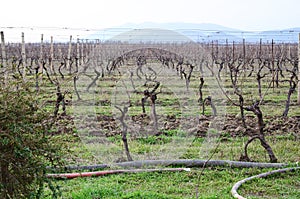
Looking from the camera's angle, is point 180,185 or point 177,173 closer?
point 180,185

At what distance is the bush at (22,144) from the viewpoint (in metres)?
3.74

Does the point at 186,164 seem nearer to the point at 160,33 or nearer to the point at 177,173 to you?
the point at 177,173

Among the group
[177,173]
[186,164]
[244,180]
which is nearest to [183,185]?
[177,173]

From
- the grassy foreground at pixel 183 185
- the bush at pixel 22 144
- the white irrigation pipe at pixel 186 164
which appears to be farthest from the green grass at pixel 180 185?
the bush at pixel 22 144

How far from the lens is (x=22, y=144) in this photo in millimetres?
3779

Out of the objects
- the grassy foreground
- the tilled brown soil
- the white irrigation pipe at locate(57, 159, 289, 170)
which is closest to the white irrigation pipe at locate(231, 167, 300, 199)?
the grassy foreground

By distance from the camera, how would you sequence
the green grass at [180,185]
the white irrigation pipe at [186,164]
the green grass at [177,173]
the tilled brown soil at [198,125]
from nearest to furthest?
the green grass at [180,185] < the green grass at [177,173] < the white irrigation pipe at [186,164] < the tilled brown soil at [198,125]

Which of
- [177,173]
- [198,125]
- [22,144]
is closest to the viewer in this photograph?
[22,144]

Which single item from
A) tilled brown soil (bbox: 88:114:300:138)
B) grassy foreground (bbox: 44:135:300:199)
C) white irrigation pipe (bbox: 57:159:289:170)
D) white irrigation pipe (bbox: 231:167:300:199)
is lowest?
grassy foreground (bbox: 44:135:300:199)

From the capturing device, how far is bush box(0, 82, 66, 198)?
3.74 metres

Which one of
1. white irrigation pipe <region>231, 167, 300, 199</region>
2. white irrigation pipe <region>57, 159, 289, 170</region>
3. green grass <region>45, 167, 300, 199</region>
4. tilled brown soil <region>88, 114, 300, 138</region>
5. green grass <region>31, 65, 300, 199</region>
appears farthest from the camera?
tilled brown soil <region>88, 114, 300, 138</region>

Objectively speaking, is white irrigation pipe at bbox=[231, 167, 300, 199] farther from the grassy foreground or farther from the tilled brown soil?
the tilled brown soil

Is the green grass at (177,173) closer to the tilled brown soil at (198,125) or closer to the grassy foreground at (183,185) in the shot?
the grassy foreground at (183,185)

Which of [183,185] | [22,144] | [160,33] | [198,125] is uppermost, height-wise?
[160,33]
